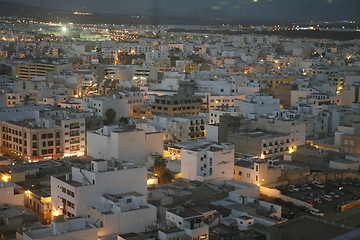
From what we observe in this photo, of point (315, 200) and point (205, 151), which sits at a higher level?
point (205, 151)

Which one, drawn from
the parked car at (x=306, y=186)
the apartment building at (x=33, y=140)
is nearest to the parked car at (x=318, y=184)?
the parked car at (x=306, y=186)

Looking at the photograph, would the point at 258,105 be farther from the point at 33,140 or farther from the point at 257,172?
the point at 33,140

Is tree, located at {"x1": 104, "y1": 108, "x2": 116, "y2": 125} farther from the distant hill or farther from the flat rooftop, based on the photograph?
the distant hill

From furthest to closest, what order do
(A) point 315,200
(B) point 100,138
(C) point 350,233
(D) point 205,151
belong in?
(B) point 100,138 < (D) point 205,151 < (A) point 315,200 < (C) point 350,233

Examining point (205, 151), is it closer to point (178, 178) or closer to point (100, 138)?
point (178, 178)

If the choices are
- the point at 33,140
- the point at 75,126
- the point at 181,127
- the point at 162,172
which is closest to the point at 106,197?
the point at 162,172

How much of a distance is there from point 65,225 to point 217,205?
1846 millimetres

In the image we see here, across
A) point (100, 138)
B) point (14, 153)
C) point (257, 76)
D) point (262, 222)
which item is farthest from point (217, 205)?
point (257, 76)

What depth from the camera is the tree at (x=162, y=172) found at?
7.62 metres

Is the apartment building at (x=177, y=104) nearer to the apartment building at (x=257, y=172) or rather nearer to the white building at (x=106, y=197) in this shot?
the apartment building at (x=257, y=172)

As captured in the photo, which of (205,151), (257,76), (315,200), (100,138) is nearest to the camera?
(315,200)

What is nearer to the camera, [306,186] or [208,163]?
[208,163]

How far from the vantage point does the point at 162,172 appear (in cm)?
767

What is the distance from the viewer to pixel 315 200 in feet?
23.3
